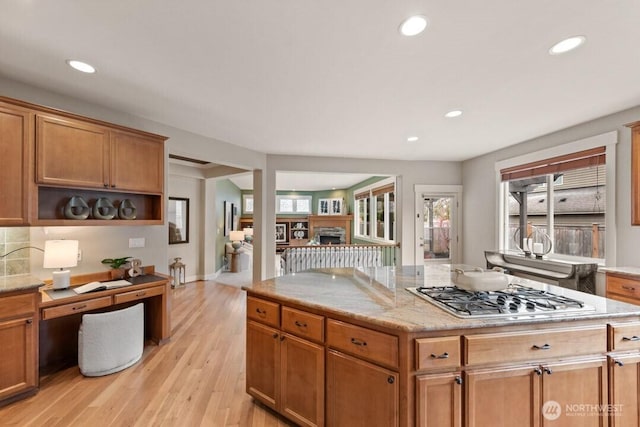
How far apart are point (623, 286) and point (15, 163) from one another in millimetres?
5222

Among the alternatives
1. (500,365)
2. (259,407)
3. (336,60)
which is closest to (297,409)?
(259,407)

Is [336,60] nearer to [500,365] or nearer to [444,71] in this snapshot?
[444,71]

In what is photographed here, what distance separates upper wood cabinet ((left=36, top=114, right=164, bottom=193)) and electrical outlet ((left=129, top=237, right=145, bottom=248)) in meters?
Answer: 0.61

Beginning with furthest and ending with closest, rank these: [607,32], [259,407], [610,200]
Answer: [610,200] → [259,407] → [607,32]

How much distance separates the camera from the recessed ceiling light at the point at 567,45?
5.89 ft

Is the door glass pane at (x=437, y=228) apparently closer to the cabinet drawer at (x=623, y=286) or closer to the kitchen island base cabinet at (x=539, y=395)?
the cabinet drawer at (x=623, y=286)

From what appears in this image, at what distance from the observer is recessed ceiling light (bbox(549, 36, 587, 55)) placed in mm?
1795

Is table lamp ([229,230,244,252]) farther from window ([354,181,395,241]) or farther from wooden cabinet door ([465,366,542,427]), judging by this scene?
wooden cabinet door ([465,366,542,427])

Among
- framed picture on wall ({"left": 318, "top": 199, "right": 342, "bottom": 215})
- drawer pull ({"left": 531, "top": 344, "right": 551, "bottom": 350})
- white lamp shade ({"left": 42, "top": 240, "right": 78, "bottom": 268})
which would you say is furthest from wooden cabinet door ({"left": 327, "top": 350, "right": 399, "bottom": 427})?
framed picture on wall ({"left": 318, "top": 199, "right": 342, "bottom": 215})

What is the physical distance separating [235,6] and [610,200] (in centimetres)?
399

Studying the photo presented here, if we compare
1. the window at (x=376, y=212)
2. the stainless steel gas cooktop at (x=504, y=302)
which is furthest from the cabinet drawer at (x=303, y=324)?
the window at (x=376, y=212)

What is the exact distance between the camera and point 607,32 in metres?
1.74

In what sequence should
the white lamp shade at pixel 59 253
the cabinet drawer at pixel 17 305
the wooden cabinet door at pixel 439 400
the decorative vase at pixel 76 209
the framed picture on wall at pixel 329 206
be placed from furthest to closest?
the framed picture on wall at pixel 329 206 → the decorative vase at pixel 76 209 → the white lamp shade at pixel 59 253 → the cabinet drawer at pixel 17 305 → the wooden cabinet door at pixel 439 400
